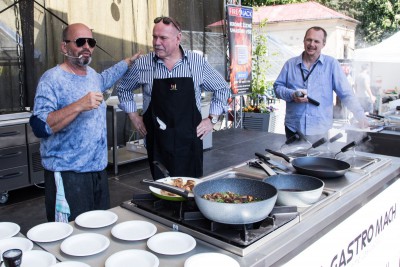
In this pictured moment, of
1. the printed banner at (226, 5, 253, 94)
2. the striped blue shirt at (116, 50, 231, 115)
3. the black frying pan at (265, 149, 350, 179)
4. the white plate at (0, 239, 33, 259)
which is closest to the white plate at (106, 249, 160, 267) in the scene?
the white plate at (0, 239, 33, 259)

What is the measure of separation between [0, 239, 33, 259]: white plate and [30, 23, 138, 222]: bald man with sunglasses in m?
0.80

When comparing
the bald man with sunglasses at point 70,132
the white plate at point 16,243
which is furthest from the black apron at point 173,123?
the white plate at point 16,243

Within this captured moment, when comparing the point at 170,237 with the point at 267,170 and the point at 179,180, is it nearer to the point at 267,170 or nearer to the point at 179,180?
the point at 179,180

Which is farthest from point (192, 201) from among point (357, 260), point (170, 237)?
point (357, 260)

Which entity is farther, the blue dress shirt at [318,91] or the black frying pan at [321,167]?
the blue dress shirt at [318,91]

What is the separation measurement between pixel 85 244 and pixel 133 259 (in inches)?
7.9

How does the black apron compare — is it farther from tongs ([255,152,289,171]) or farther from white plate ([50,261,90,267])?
white plate ([50,261,90,267])

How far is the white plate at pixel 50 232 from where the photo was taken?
4.24 ft

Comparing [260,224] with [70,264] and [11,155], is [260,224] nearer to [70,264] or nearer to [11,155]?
[70,264]

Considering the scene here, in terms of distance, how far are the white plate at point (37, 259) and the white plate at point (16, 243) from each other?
0.06m

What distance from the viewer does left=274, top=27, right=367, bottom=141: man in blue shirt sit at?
3.30m

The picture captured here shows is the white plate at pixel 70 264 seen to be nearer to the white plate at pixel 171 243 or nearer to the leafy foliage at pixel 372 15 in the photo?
the white plate at pixel 171 243

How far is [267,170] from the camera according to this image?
1.84 meters

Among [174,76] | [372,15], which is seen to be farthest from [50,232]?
[372,15]
